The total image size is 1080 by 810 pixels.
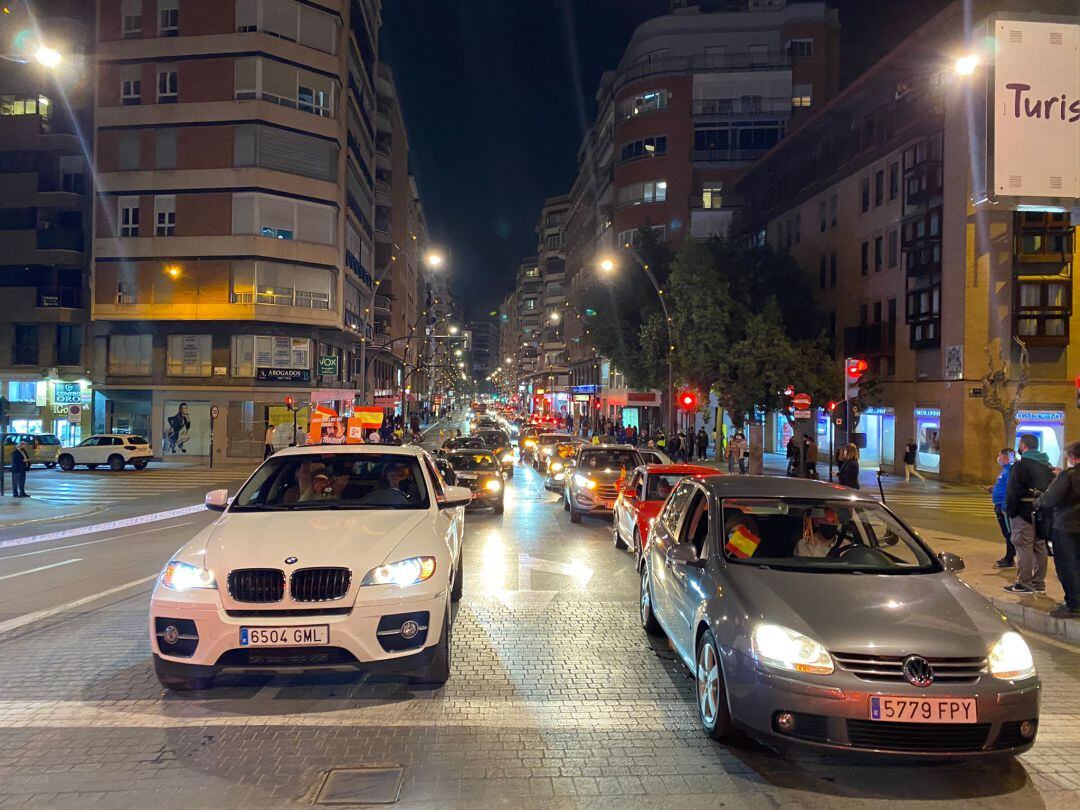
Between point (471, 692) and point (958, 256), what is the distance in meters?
28.8

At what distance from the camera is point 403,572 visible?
5742 mm

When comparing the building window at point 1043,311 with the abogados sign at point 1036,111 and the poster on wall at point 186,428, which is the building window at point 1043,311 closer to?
the abogados sign at point 1036,111

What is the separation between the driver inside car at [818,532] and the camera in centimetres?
609

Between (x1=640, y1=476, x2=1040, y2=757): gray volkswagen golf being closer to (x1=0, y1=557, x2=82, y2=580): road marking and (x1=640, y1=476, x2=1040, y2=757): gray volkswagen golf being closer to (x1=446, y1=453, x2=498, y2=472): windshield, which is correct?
(x1=0, y1=557, x2=82, y2=580): road marking

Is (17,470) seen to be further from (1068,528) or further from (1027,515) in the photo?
(1068,528)

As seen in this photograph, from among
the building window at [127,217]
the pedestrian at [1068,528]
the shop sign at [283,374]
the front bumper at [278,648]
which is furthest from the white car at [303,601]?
the building window at [127,217]

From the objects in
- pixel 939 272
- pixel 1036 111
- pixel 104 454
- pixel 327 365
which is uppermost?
pixel 939 272

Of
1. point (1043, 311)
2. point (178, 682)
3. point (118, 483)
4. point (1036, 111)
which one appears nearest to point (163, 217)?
point (118, 483)

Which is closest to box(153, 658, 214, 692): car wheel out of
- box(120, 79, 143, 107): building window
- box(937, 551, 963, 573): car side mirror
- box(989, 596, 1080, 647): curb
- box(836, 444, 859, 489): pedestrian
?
box(937, 551, 963, 573): car side mirror

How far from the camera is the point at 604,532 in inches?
617

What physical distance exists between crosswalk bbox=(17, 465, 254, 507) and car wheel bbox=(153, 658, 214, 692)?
1867 cm

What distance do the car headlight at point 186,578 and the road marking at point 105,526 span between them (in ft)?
37.8

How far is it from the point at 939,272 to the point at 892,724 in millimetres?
29818

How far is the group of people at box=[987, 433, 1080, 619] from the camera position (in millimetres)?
8125
